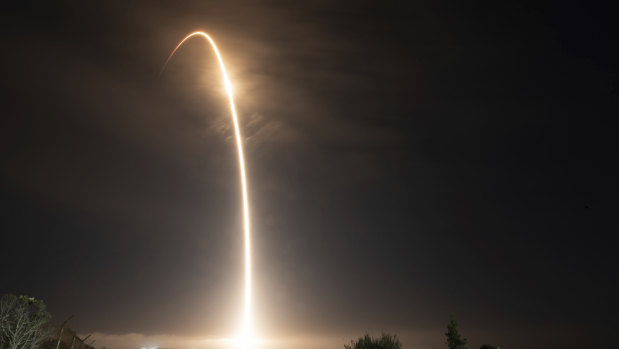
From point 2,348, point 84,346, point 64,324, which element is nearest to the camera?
point 2,348

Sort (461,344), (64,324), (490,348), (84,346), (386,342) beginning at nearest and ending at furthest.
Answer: (64,324)
(84,346)
(386,342)
(490,348)
(461,344)

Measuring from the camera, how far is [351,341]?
5412cm

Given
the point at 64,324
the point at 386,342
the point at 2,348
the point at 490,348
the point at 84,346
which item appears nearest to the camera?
the point at 2,348

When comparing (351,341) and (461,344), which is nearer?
(351,341)

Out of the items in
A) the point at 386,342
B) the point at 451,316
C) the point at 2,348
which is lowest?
the point at 2,348

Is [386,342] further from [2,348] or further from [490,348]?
[2,348]

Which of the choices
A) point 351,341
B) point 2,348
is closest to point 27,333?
point 2,348

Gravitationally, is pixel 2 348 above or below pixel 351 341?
below

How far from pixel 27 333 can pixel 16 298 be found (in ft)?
9.31

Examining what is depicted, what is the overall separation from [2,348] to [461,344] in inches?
2764

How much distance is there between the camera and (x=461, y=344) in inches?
3159

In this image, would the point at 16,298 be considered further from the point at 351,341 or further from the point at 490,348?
the point at 490,348

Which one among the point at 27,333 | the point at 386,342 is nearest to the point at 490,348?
the point at 386,342

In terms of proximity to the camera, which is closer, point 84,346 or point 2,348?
point 2,348
